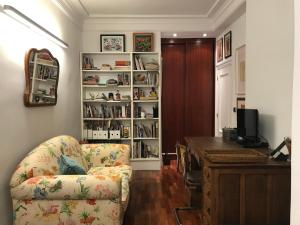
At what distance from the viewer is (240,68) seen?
4262 mm

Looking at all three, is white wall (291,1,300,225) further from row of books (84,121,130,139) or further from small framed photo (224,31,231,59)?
row of books (84,121,130,139)

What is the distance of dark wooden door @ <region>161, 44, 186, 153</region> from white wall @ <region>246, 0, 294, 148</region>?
8.49 ft

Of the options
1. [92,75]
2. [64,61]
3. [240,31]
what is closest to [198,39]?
[240,31]

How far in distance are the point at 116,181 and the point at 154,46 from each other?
346 cm

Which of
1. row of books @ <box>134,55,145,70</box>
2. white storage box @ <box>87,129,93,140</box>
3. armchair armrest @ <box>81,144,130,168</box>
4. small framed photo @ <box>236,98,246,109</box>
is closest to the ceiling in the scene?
row of books @ <box>134,55,145,70</box>

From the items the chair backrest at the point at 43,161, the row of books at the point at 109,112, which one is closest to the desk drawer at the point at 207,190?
the chair backrest at the point at 43,161

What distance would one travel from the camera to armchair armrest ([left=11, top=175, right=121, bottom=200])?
2.27 m

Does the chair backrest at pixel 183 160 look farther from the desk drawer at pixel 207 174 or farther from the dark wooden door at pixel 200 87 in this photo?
the dark wooden door at pixel 200 87

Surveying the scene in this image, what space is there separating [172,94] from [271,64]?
3.22 meters

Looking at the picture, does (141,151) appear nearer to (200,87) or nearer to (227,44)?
(200,87)

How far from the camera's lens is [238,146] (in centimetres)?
305

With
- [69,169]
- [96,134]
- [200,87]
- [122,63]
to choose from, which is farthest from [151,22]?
[69,169]

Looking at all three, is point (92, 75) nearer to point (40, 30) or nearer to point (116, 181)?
point (40, 30)

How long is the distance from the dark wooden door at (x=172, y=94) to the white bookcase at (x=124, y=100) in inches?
27.1
